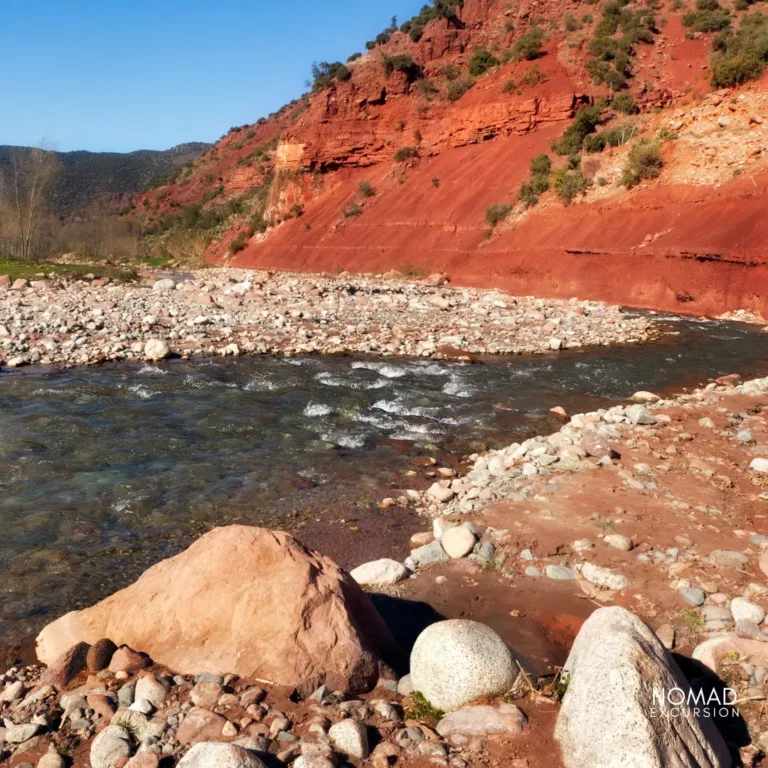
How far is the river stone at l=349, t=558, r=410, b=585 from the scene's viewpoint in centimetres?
469

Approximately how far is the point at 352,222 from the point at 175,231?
81.3 ft

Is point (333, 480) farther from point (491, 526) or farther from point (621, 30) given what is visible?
point (621, 30)

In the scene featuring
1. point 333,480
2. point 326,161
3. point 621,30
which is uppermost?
point 621,30

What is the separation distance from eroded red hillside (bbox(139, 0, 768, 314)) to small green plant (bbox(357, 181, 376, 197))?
0.25ft

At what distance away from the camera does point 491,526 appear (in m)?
5.35

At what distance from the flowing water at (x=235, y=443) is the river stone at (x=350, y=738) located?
8.06 ft

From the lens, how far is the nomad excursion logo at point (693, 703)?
2.65 meters

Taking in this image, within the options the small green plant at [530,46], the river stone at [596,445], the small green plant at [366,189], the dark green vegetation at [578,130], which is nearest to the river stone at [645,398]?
the river stone at [596,445]

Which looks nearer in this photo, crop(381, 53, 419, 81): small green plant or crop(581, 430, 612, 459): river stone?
crop(581, 430, 612, 459): river stone

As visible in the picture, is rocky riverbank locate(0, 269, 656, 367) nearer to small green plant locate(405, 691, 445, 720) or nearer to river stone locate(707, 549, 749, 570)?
river stone locate(707, 549, 749, 570)

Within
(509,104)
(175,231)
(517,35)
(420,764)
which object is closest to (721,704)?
(420,764)

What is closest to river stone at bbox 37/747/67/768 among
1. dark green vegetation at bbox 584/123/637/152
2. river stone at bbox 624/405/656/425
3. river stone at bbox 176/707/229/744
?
river stone at bbox 176/707/229/744

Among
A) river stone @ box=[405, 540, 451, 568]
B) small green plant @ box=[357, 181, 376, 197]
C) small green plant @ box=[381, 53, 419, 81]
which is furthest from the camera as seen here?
small green plant @ box=[381, 53, 419, 81]

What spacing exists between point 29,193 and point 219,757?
46725mm
